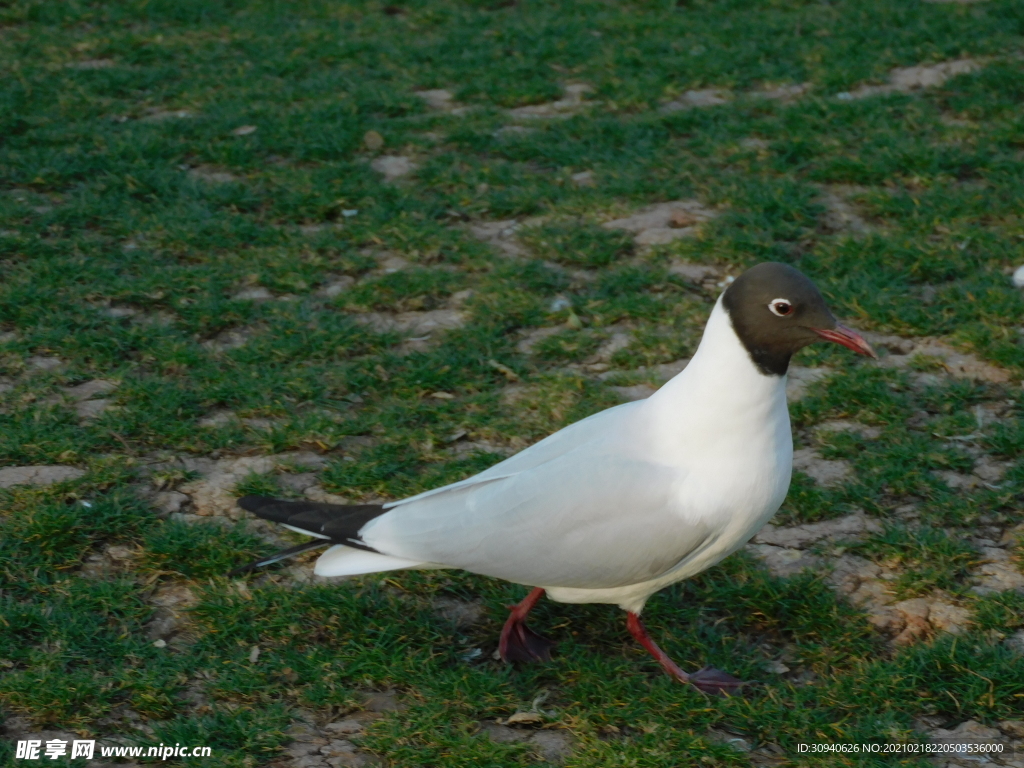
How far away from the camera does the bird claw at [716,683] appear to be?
315 cm

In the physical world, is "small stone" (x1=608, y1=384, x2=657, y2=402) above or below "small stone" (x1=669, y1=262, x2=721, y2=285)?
below

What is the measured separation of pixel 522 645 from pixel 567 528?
1.56 feet

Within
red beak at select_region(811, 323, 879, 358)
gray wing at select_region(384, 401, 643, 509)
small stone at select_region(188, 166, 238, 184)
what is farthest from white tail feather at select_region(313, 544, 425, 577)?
small stone at select_region(188, 166, 238, 184)

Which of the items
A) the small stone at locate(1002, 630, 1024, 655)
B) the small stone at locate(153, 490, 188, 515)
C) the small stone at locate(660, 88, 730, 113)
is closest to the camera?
the small stone at locate(1002, 630, 1024, 655)

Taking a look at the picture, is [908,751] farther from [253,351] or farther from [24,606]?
[253,351]

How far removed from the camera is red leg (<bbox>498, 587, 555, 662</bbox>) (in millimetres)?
3295

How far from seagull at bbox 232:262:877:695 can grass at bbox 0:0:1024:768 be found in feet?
1.07

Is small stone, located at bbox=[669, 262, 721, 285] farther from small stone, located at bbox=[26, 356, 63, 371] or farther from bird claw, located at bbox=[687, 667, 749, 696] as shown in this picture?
small stone, located at bbox=[26, 356, 63, 371]

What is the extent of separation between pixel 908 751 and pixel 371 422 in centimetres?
228

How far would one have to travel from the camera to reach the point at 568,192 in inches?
234

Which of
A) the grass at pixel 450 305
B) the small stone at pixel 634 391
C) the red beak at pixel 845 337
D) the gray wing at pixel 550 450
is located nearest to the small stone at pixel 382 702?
the grass at pixel 450 305

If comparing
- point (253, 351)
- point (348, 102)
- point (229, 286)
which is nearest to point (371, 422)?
point (253, 351)

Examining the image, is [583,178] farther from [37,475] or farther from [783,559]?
[37,475]

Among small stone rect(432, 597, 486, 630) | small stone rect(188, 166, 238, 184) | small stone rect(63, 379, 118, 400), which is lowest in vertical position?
small stone rect(432, 597, 486, 630)
